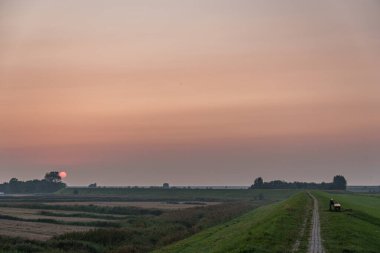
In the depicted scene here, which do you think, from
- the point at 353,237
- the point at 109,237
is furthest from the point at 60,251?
the point at 353,237

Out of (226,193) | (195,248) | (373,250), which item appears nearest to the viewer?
(373,250)

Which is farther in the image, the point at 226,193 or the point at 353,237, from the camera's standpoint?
the point at 226,193

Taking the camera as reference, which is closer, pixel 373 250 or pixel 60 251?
pixel 373 250

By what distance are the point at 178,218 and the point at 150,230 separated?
50.3 ft

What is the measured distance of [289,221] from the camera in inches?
1688

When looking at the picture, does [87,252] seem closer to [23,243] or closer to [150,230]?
[23,243]

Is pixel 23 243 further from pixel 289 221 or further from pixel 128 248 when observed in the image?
pixel 289 221

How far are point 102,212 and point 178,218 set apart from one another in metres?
29.3

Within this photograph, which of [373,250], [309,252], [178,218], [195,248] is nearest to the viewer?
[309,252]

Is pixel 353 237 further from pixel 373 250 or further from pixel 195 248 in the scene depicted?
pixel 195 248

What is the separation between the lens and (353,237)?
31703 millimetres

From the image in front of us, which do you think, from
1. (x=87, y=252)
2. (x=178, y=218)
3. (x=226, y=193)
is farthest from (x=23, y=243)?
(x=226, y=193)

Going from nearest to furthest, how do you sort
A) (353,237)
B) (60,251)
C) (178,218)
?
(353,237), (60,251), (178,218)

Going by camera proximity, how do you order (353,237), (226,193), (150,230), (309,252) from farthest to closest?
(226,193), (150,230), (353,237), (309,252)
